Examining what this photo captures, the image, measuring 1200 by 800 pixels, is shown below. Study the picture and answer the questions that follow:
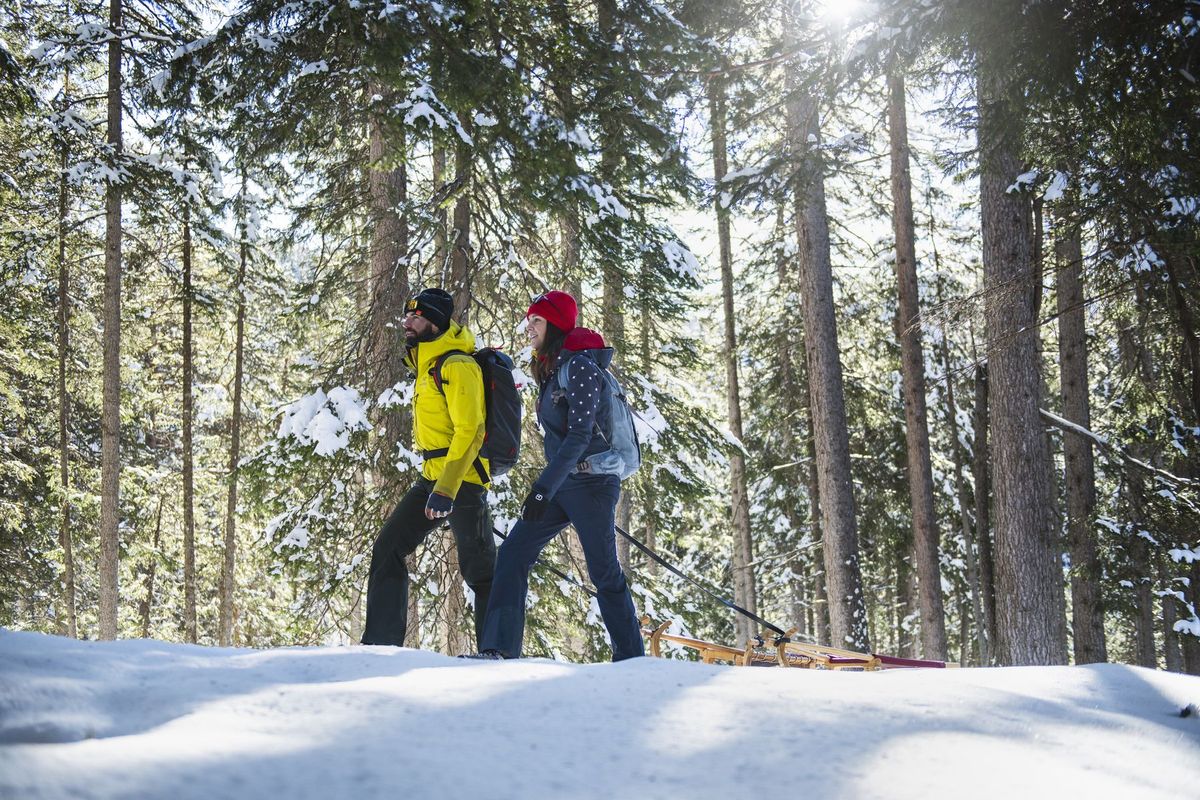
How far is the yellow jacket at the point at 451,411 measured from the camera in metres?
4.43

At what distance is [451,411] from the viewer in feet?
14.6

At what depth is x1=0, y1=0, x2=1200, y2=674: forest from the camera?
677cm

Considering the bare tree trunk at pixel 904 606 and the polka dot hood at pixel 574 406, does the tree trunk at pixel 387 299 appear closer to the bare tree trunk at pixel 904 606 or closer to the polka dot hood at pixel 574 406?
the polka dot hood at pixel 574 406

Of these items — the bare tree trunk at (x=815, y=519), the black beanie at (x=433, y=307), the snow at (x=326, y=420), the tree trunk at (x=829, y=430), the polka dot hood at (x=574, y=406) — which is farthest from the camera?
the bare tree trunk at (x=815, y=519)

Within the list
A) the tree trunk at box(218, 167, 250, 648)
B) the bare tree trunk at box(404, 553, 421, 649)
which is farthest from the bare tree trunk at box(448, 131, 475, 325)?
the tree trunk at box(218, 167, 250, 648)

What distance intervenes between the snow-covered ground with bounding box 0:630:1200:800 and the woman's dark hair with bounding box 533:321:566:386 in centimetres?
193

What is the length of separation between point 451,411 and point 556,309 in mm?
815

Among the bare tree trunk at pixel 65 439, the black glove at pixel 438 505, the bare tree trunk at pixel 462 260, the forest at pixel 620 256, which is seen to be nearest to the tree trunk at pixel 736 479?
the forest at pixel 620 256

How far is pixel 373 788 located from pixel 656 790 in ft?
1.96

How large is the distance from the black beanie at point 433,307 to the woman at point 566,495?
1.88 feet

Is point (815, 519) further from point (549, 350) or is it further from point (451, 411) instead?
point (451, 411)

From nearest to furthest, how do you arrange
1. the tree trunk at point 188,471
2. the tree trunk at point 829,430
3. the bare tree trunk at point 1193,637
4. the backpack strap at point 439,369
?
the backpack strap at point 439,369
the tree trunk at point 829,430
the bare tree trunk at point 1193,637
the tree trunk at point 188,471

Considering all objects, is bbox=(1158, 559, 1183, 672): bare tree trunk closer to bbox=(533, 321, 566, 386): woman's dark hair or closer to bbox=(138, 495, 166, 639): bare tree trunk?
bbox=(533, 321, 566, 386): woman's dark hair

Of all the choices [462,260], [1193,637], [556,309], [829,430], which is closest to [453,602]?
[462,260]
